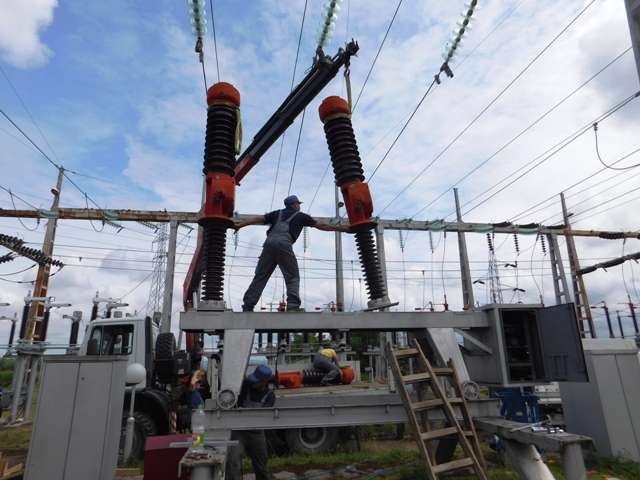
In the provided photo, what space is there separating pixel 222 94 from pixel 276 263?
241cm

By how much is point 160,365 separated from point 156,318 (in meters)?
3.35

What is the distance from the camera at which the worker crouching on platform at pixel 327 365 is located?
33.1 ft

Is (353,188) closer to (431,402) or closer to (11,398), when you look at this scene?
(431,402)

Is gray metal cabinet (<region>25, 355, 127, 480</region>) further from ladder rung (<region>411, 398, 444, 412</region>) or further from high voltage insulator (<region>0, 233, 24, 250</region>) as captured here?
high voltage insulator (<region>0, 233, 24, 250</region>)

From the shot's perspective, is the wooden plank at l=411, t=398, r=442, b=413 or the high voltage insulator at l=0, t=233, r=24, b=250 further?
the high voltage insulator at l=0, t=233, r=24, b=250

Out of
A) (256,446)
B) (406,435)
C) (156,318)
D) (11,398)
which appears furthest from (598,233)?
(11,398)

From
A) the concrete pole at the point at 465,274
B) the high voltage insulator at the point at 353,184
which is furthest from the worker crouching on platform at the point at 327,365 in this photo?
the concrete pole at the point at 465,274

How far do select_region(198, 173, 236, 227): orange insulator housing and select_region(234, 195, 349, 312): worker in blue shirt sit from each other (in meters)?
0.45

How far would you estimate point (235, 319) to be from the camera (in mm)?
4910

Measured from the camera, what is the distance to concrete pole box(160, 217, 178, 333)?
1442 cm

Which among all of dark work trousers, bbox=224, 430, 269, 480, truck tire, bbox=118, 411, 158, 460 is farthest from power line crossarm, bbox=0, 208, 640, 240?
dark work trousers, bbox=224, 430, 269, 480

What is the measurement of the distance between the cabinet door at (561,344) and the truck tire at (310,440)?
4.80 m

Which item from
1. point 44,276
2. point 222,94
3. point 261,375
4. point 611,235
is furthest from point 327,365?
point 611,235

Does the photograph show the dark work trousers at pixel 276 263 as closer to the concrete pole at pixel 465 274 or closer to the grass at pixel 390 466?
the grass at pixel 390 466
